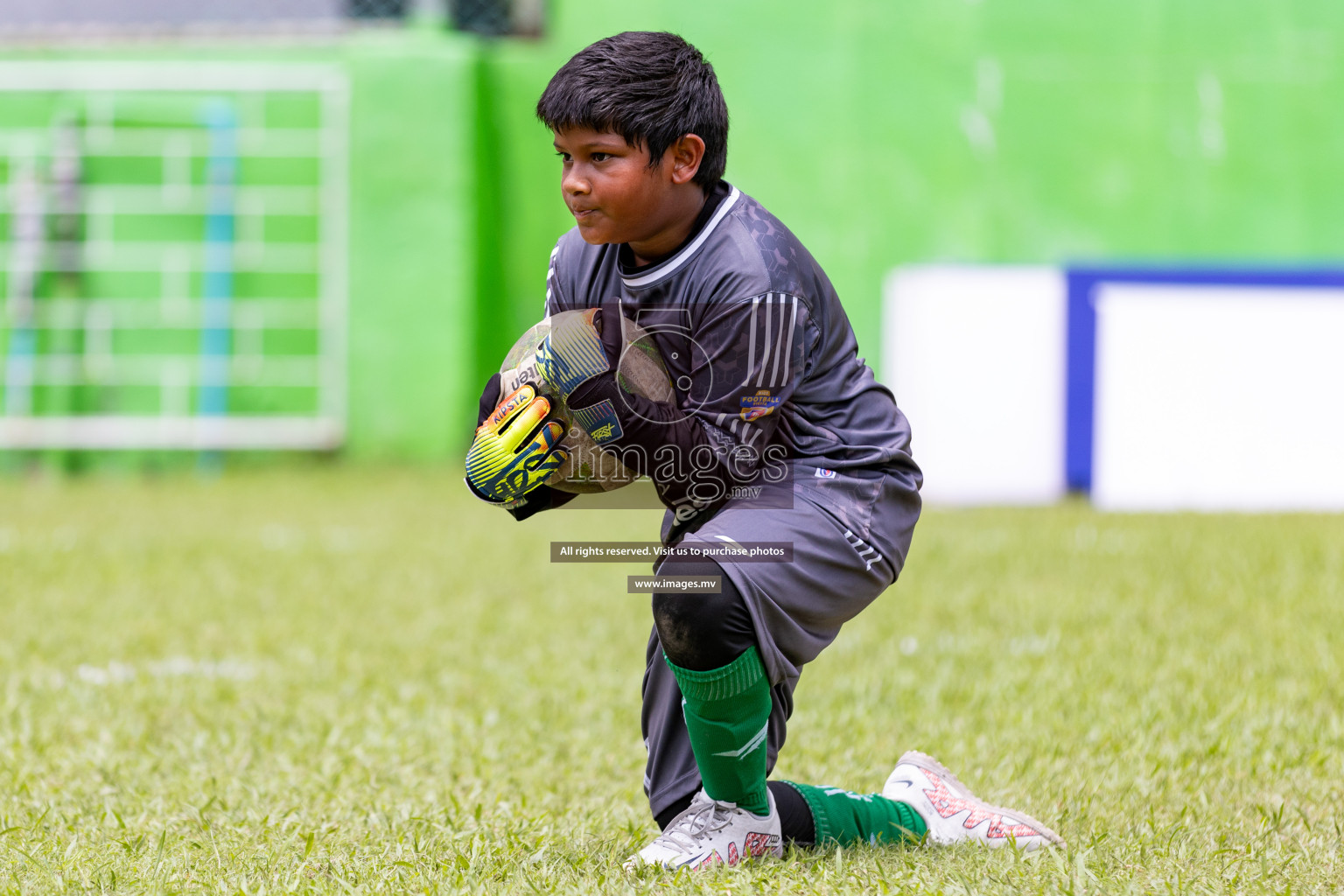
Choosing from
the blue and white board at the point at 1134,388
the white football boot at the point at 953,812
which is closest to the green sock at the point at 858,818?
the white football boot at the point at 953,812

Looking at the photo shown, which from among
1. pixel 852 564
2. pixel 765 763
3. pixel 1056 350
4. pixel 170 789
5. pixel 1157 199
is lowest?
pixel 170 789

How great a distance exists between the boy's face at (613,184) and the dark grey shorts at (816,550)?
1.46 ft

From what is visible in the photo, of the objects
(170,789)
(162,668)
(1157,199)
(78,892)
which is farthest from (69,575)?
(1157,199)

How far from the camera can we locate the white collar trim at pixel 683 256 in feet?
7.36

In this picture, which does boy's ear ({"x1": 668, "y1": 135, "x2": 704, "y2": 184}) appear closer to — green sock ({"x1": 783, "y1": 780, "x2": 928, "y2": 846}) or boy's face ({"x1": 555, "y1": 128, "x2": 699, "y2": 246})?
boy's face ({"x1": 555, "y1": 128, "x2": 699, "y2": 246})

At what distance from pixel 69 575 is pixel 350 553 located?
3.47 ft

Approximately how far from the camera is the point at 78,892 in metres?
2.21

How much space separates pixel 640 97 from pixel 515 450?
531 millimetres

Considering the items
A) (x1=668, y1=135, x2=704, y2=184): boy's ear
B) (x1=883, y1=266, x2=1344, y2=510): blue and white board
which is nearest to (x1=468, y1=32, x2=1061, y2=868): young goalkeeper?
(x1=668, y1=135, x2=704, y2=184): boy's ear

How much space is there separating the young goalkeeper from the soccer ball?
2 cm

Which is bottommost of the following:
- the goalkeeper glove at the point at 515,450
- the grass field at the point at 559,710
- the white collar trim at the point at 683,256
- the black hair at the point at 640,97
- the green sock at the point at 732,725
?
the grass field at the point at 559,710

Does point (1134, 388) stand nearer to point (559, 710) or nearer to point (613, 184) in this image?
point (559, 710)

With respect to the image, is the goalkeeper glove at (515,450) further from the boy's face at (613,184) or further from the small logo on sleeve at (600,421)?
the boy's face at (613,184)

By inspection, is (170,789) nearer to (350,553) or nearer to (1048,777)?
(1048,777)
